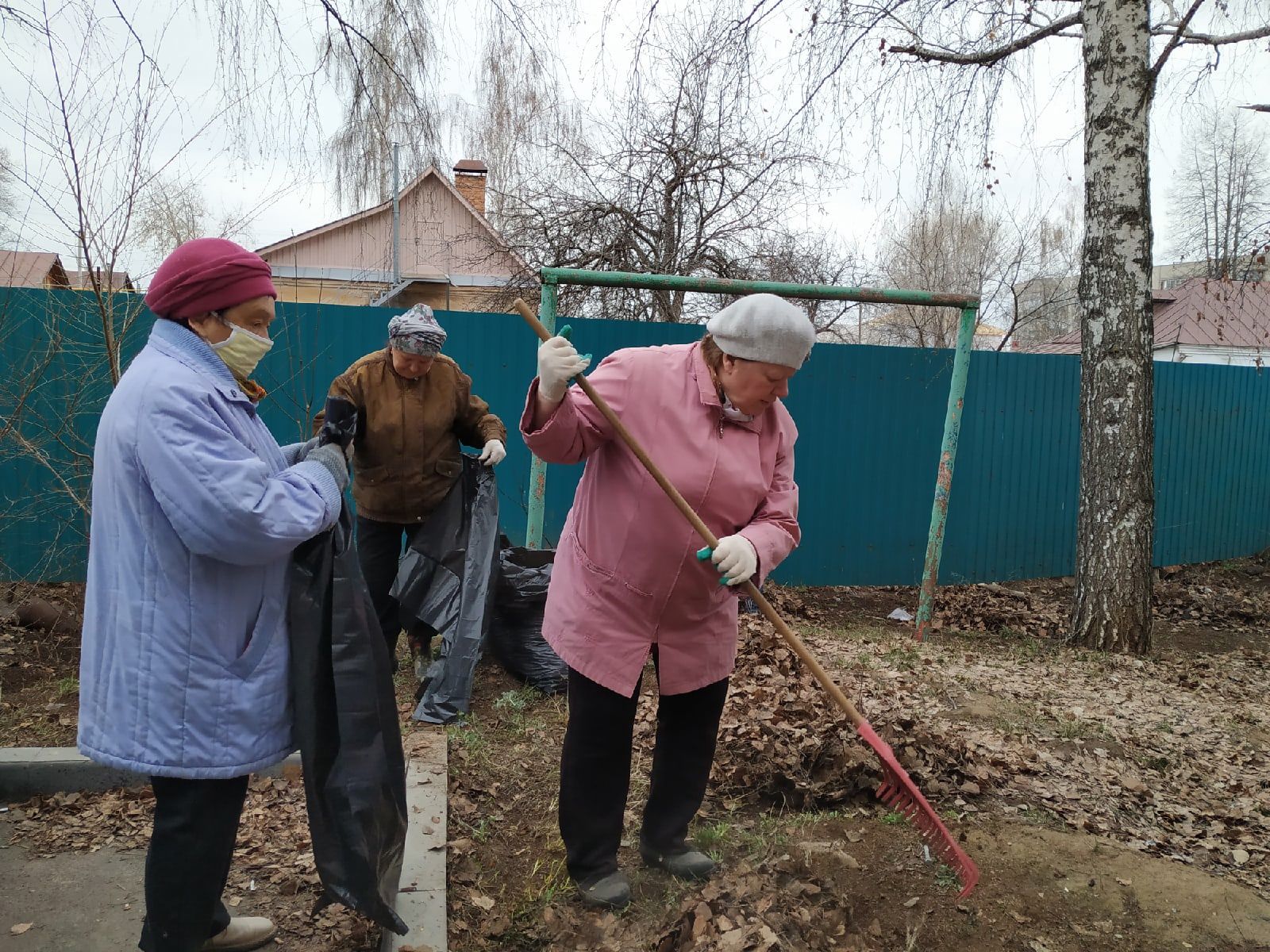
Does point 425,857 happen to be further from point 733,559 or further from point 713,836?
point 733,559

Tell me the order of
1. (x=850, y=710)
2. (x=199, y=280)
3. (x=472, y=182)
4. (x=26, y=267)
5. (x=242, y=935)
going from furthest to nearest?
1. (x=472, y=182)
2. (x=26, y=267)
3. (x=850, y=710)
4. (x=242, y=935)
5. (x=199, y=280)

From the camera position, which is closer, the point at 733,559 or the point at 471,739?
the point at 733,559

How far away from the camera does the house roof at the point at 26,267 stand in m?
5.72

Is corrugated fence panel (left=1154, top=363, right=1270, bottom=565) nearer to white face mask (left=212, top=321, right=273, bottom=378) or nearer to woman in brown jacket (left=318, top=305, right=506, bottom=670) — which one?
woman in brown jacket (left=318, top=305, right=506, bottom=670)

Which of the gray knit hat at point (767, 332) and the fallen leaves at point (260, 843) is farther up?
the gray knit hat at point (767, 332)

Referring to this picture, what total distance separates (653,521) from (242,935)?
145 cm

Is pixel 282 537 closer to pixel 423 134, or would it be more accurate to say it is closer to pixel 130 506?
pixel 130 506

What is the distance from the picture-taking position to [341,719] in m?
1.98

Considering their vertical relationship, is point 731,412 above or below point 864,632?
above

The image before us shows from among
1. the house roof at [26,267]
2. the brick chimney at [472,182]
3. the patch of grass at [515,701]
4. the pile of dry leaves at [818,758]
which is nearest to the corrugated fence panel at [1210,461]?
the pile of dry leaves at [818,758]

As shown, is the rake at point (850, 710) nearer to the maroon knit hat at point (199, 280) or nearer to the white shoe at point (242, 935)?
the maroon knit hat at point (199, 280)

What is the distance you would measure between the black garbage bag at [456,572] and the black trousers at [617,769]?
5.28 feet

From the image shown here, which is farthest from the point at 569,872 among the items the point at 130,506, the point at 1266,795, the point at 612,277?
the point at 612,277

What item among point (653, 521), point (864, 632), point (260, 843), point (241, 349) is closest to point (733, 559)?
point (653, 521)
